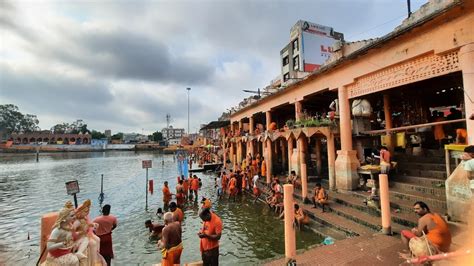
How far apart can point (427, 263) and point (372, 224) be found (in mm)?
2864

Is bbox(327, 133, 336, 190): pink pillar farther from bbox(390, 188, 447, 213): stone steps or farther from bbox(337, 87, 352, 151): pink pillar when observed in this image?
bbox(390, 188, 447, 213): stone steps

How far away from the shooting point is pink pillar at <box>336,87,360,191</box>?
10.1 metres

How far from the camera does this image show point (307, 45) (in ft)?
111

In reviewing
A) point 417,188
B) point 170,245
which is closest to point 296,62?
point 417,188

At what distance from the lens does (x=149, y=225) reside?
30.2 feet

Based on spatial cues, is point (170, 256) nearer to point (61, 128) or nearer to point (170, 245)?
point (170, 245)

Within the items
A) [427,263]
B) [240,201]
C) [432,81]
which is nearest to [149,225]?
[240,201]

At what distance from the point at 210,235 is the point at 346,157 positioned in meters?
7.47

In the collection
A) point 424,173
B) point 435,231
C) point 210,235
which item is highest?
point 424,173

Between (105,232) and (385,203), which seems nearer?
(105,232)

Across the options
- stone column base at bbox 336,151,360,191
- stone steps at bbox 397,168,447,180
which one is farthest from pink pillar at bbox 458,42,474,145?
stone column base at bbox 336,151,360,191

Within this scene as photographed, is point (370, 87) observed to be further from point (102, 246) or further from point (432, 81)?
point (102, 246)

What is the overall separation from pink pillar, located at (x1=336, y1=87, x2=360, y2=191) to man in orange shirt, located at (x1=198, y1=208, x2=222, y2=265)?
7.07m

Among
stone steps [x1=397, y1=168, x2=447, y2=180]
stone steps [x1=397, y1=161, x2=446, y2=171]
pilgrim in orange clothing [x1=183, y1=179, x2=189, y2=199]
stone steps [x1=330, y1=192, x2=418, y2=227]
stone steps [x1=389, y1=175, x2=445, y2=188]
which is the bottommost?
pilgrim in orange clothing [x1=183, y1=179, x2=189, y2=199]
